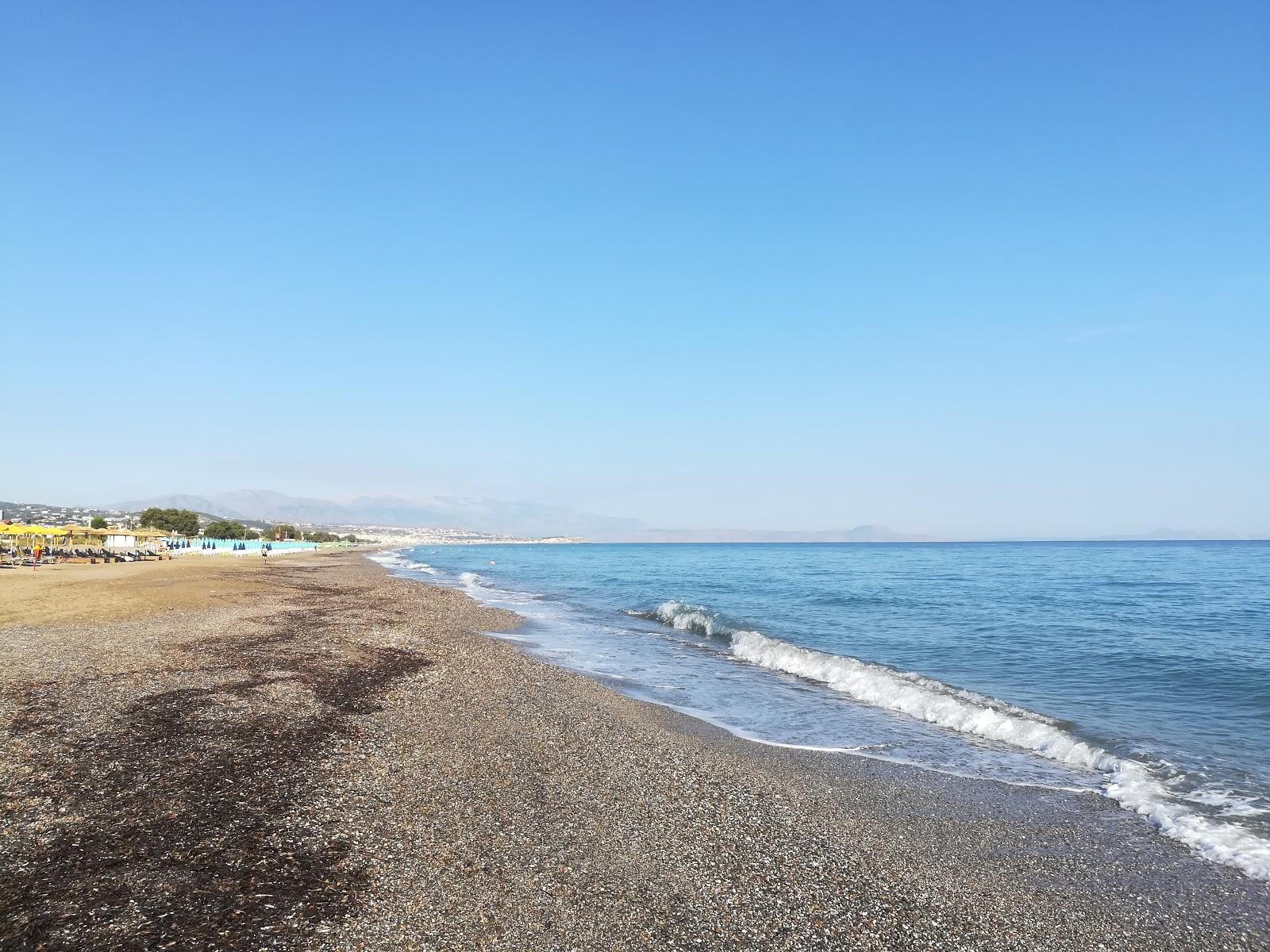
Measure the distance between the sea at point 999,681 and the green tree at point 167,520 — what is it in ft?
304

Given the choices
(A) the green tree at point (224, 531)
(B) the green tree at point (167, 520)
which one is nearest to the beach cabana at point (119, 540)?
(B) the green tree at point (167, 520)

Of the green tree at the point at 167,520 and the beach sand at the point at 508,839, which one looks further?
the green tree at the point at 167,520

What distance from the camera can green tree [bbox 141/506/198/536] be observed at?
107312mm

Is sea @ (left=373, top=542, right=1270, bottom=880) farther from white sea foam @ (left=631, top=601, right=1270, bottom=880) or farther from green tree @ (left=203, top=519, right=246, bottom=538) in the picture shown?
green tree @ (left=203, top=519, right=246, bottom=538)

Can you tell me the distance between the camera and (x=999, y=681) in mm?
17938

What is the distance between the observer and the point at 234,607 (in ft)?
84.4

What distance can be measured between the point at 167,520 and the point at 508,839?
124 meters

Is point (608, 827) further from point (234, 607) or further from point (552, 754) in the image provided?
point (234, 607)

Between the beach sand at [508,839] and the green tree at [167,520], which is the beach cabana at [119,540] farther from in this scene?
the beach sand at [508,839]

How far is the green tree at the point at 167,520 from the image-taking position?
107312 millimetres

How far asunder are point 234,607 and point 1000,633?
2902 cm

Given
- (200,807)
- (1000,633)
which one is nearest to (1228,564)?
(1000,633)

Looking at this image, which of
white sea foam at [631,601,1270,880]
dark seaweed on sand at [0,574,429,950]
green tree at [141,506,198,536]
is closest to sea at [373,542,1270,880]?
white sea foam at [631,601,1270,880]

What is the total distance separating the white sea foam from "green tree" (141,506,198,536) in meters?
113
